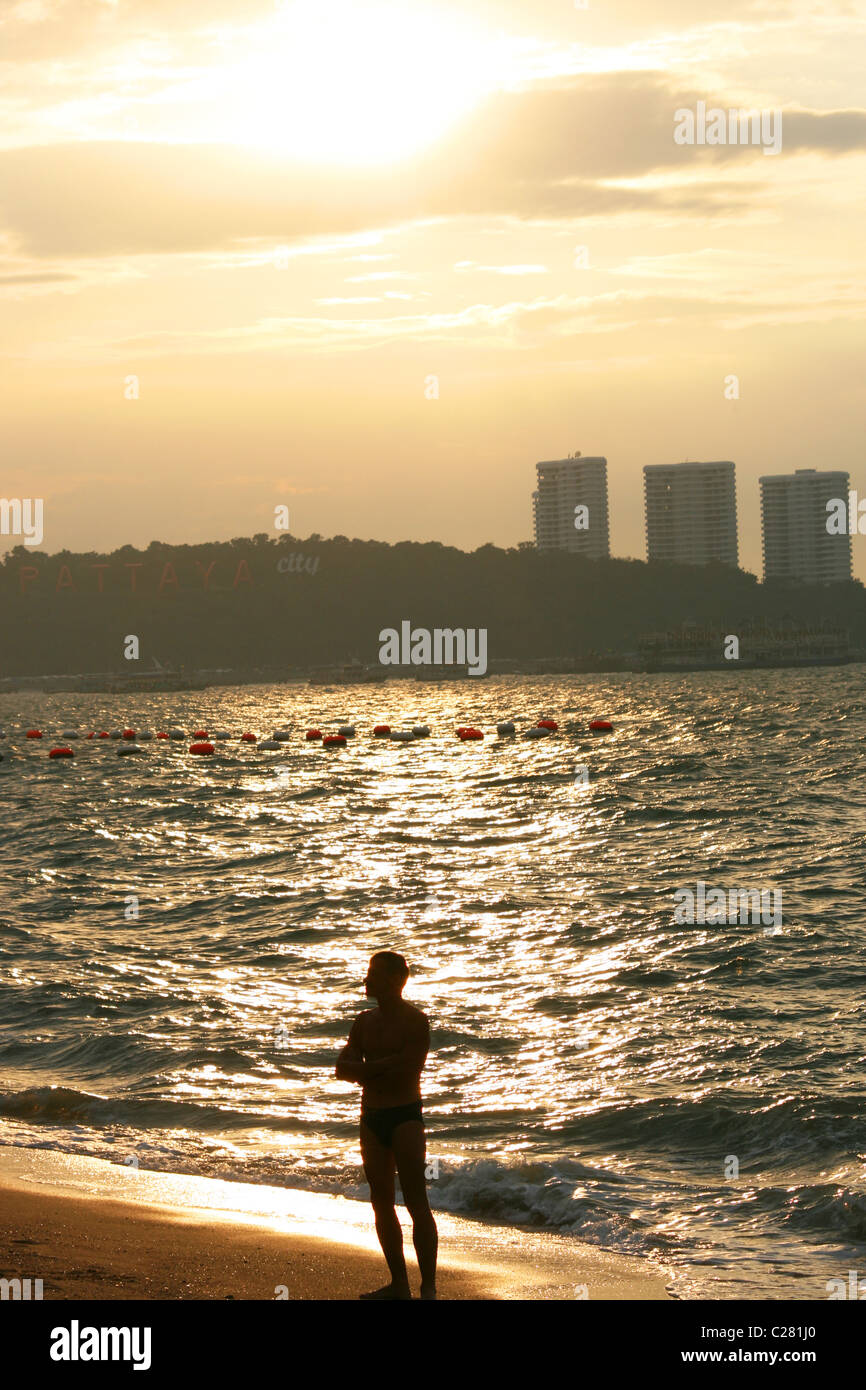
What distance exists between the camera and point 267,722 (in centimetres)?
12562

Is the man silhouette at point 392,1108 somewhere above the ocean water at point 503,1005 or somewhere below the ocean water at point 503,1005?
above

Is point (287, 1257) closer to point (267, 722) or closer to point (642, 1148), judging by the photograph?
point (642, 1148)

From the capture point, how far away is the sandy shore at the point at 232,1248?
9406 mm

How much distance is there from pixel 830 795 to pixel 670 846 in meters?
15.4

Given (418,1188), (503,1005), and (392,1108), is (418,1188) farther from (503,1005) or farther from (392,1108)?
(503,1005)

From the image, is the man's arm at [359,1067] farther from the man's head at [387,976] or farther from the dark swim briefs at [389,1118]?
the man's head at [387,976]

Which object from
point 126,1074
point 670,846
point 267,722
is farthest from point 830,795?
point 267,722

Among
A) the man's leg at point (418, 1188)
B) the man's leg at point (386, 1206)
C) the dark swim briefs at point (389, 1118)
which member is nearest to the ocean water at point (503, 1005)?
the man's leg at point (418, 1188)

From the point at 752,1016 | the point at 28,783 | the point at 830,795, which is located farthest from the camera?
the point at 28,783

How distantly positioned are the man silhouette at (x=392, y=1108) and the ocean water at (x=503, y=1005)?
2669mm

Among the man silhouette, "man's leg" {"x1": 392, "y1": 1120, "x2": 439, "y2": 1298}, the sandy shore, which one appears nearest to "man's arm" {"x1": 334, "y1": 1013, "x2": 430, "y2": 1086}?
the man silhouette

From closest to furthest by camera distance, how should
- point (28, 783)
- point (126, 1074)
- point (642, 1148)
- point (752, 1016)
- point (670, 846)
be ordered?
point (642, 1148), point (126, 1074), point (752, 1016), point (670, 846), point (28, 783)

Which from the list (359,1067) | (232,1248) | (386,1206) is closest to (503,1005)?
(232,1248)
